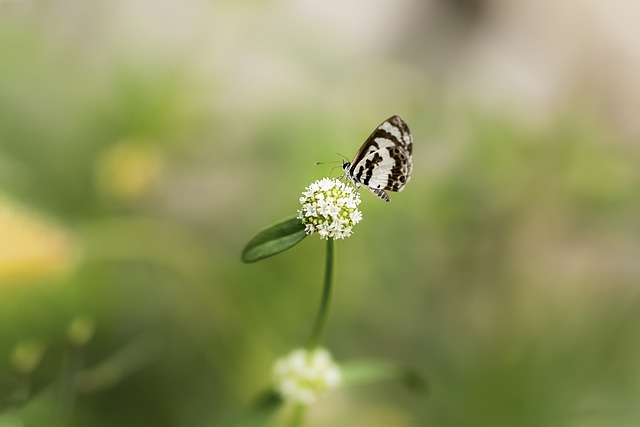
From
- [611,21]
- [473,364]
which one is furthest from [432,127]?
[611,21]

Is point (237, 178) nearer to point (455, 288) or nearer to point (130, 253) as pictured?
point (130, 253)

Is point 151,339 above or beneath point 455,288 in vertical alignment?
beneath

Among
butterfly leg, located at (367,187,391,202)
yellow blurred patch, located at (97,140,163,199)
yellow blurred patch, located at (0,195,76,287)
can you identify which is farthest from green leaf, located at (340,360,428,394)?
yellow blurred patch, located at (97,140,163,199)

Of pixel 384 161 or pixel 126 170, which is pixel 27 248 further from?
pixel 384 161

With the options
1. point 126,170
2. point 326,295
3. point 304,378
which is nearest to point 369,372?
point 304,378

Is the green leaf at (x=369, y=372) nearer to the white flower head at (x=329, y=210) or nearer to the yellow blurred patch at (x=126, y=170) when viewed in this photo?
the white flower head at (x=329, y=210)

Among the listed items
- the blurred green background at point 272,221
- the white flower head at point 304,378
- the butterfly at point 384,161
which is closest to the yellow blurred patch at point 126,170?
the blurred green background at point 272,221
